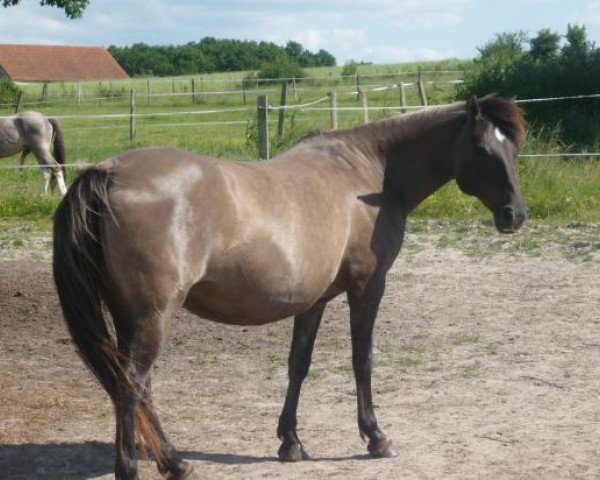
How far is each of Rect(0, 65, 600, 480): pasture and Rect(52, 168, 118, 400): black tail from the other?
2.96ft

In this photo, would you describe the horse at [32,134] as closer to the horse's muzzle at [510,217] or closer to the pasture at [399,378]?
the pasture at [399,378]

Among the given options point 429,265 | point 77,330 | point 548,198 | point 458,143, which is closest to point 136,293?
point 77,330

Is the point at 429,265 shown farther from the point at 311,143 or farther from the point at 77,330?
the point at 77,330

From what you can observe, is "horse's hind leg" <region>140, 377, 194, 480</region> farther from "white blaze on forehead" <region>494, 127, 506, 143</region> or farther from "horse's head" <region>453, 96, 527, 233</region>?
"white blaze on forehead" <region>494, 127, 506, 143</region>

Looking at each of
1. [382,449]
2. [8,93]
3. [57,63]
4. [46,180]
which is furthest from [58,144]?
[57,63]

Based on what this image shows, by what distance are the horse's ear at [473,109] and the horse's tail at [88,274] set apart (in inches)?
81.3

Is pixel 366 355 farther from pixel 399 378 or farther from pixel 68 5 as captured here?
pixel 68 5

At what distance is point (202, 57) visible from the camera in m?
86.6

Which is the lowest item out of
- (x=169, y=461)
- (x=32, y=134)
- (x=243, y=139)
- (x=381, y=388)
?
(x=381, y=388)

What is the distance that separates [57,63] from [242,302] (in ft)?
266

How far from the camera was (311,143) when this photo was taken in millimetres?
5445

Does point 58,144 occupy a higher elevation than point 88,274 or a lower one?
lower

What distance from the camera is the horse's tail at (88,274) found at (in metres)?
4.16

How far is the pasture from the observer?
5004 mm
